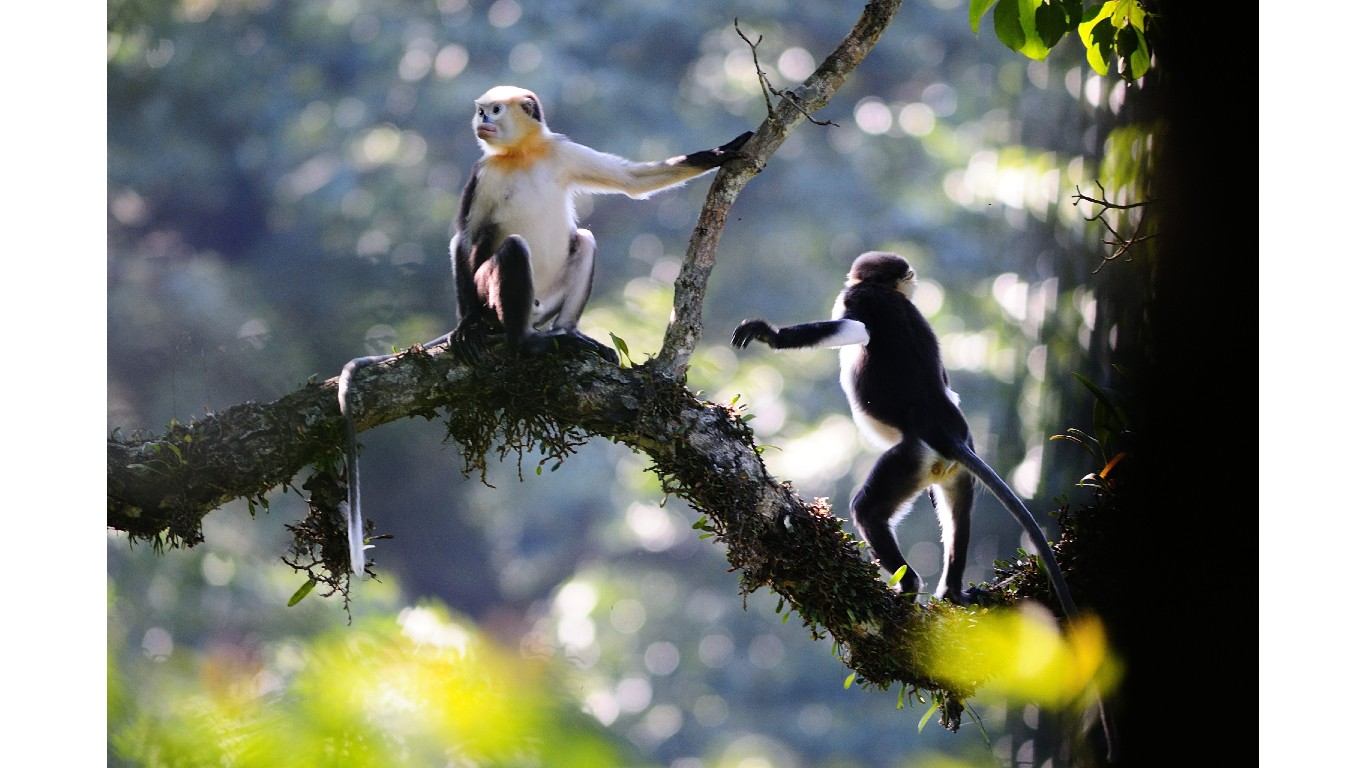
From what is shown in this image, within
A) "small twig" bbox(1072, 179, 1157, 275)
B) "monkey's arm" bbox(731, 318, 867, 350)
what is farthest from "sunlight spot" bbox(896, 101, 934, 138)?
"monkey's arm" bbox(731, 318, 867, 350)

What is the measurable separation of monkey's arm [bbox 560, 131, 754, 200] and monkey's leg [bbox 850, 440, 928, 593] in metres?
0.91

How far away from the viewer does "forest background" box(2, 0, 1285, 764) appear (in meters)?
4.08

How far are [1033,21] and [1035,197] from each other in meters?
1.28

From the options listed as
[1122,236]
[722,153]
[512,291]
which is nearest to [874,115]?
[1122,236]

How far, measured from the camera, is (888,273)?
335 cm

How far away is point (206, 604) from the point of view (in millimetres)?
4316

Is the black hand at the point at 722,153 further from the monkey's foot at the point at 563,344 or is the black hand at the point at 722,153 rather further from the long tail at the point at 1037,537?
the long tail at the point at 1037,537

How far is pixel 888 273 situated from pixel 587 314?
247cm

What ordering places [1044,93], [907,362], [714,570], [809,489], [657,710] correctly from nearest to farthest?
[907,362]
[1044,93]
[809,489]
[657,710]
[714,570]

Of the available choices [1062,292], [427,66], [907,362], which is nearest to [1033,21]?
[907,362]

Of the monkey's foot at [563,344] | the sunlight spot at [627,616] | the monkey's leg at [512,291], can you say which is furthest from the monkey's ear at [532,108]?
the sunlight spot at [627,616]

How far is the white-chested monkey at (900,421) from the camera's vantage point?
3.07 meters

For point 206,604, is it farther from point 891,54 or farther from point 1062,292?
point 891,54

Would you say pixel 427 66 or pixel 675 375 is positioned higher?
pixel 427 66
